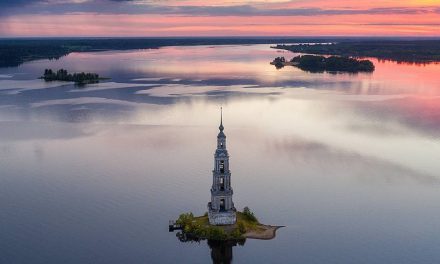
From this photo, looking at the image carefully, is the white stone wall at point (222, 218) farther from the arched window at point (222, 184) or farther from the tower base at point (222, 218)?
the arched window at point (222, 184)

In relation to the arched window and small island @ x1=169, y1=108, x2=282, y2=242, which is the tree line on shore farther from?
small island @ x1=169, y1=108, x2=282, y2=242

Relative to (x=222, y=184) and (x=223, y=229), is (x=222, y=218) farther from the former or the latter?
(x=222, y=184)

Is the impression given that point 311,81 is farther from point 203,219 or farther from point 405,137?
point 203,219

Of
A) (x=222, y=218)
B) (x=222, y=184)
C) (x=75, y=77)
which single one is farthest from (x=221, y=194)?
(x=75, y=77)

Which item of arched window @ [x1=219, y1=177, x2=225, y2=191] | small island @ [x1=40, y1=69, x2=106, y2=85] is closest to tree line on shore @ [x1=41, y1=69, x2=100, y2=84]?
small island @ [x1=40, y1=69, x2=106, y2=85]

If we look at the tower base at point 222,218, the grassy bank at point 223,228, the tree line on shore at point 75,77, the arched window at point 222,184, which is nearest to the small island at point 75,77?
the tree line on shore at point 75,77
